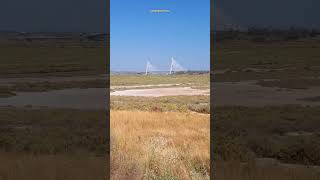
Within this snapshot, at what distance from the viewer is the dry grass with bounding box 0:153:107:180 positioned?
24.8 ft

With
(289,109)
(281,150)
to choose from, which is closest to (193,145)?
(281,150)

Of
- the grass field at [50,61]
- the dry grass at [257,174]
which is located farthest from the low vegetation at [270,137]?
the grass field at [50,61]

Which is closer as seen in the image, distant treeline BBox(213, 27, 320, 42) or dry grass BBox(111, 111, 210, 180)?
dry grass BBox(111, 111, 210, 180)

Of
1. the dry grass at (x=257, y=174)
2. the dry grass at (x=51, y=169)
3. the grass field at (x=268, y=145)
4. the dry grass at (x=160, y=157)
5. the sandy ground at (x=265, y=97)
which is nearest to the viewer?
the dry grass at (x=51, y=169)

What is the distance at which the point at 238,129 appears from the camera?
17.0 m

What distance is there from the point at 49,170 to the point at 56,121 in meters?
11.1

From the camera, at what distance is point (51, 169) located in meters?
7.86

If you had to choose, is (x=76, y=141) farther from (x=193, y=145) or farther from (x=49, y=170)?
(x=49, y=170)

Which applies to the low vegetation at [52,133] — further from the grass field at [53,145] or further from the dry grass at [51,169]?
the dry grass at [51,169]

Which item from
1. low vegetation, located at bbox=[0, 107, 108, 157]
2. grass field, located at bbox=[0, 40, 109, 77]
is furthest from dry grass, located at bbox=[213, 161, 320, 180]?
grass field, located at bbox=[0, 40, 109, 77]

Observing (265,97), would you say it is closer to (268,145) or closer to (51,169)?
(268,145)

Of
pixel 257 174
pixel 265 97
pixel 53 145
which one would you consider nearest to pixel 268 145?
pixel 257 174

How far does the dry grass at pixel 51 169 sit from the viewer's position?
757 cm

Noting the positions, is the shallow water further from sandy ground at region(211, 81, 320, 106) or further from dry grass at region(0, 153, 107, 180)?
dry grass at region(0, 153, 107, 180)
